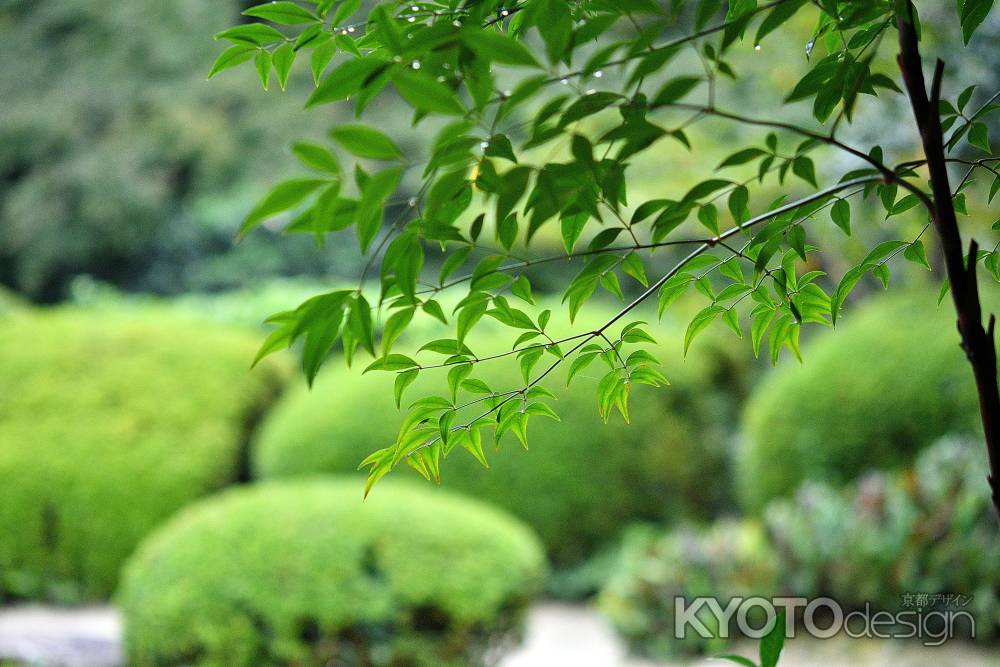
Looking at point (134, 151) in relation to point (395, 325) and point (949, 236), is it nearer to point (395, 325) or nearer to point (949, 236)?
point (395, 325)

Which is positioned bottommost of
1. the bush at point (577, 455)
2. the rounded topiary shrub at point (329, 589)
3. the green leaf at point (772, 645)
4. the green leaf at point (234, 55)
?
the green leaf at point (772, 645)

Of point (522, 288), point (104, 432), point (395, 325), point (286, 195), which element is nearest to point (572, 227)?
point (522, 288)

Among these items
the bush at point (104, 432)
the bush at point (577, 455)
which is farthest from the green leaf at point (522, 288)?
the bush at point (104, 432)

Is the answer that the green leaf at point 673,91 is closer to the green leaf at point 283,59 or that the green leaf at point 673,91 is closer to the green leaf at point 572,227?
A: the green leaf at point 572,227

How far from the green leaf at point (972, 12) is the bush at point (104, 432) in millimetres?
5897

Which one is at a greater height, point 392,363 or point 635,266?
point 635,266

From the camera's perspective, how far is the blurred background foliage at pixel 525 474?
12.2ft

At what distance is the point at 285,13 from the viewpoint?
32.8 inches

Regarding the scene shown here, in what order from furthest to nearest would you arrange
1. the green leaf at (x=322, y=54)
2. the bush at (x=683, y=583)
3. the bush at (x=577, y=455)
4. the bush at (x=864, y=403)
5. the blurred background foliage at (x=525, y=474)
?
the bush at (x=577, y=455) → the bush at (x=864, y=403) → the bush at (x=683, y=583) → the blurred background foliage at (x=525, y=474) → the green leaf at (x=322, y=54)

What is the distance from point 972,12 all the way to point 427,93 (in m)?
0.63

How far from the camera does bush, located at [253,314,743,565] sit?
5.83 meters

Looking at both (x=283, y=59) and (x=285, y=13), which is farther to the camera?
(x=283, y=59)

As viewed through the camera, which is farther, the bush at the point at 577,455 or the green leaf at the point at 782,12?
the bush at the point at 577,455

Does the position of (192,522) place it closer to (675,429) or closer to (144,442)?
(144,442)
